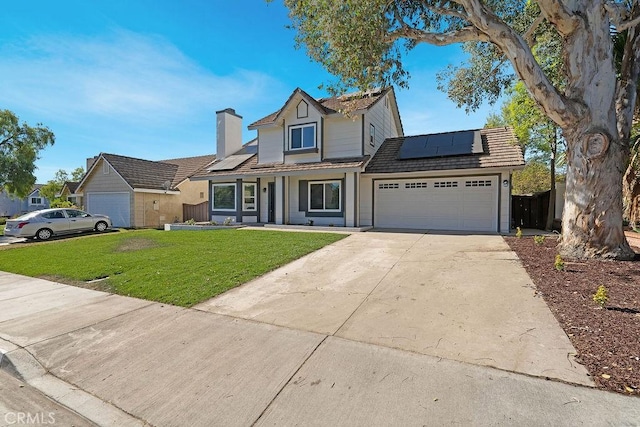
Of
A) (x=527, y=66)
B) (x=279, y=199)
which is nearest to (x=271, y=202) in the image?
(x=279, y=199)

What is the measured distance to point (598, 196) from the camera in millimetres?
6770

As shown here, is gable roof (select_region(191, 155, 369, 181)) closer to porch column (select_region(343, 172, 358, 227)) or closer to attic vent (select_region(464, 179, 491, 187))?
porch column (select_region(343, 172, 358, 227))

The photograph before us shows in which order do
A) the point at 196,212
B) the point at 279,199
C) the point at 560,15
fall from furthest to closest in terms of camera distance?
1. the point at 196,212
2. the point at 279,199
3. the point at 560,15

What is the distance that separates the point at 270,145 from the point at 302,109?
9.12 feet

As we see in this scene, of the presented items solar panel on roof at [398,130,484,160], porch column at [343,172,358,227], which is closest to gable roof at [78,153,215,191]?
porch column at [343,172,358,227]

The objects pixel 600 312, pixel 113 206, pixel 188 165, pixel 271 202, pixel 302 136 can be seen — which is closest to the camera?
pixel 600 312

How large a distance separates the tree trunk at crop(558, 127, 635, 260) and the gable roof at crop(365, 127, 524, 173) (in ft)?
17.0

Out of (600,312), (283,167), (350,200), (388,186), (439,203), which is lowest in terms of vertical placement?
(600,312)

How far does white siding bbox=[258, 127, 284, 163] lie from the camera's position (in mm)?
17047

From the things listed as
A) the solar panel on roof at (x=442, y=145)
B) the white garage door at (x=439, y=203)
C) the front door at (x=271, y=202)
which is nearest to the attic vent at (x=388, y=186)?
the white garage door at (x=439, y=203)

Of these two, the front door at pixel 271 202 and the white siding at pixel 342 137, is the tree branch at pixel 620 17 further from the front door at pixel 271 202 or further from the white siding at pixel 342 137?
the front door at pixel 271 202

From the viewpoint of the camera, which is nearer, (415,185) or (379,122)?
(415,185)

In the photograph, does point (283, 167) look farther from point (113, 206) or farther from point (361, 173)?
point (113, 206)

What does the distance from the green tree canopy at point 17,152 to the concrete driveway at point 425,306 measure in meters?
31.2
